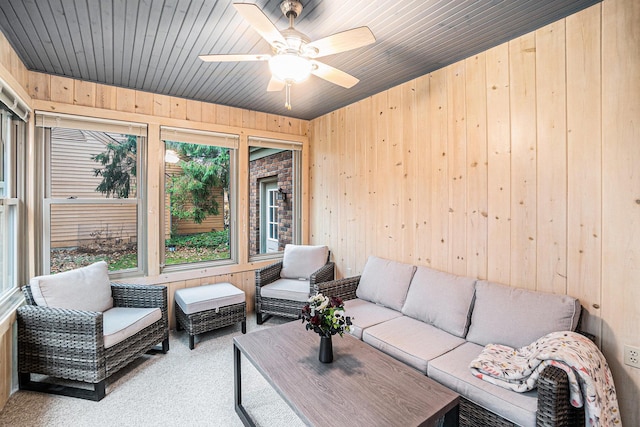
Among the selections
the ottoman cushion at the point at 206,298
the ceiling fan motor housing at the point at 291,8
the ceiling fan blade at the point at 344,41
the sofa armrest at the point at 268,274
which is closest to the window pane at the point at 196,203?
the ottoman cushion at the point at 206,298

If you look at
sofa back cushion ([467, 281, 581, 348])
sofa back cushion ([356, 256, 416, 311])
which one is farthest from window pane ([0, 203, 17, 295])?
sofa back cushion ([467, 281, 581, 348])

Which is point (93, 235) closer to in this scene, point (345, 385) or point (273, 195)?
point (273, 195)

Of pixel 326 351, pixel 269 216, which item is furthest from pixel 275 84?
pixel 269 216

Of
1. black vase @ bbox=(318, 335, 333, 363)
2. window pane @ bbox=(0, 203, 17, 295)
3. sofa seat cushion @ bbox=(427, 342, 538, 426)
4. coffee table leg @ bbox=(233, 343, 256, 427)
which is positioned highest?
window pane @ bbox=(0, 203, 17, 295)

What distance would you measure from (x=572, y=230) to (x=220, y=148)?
3.58 meters

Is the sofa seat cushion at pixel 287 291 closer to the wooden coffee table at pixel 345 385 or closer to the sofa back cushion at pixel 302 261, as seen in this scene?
the sofa back cushion at pixel 302 261

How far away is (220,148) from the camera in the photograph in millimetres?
3779

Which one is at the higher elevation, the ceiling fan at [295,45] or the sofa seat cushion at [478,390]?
the ceiling fan at [295,45]

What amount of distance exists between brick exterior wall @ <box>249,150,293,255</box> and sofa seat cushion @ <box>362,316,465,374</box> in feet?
7.73

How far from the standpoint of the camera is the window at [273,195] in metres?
4.21

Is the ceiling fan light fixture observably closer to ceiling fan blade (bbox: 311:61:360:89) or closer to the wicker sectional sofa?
ceiling fan blade (bbox: 311:61:360:89)

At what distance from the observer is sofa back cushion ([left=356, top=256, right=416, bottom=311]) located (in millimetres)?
2762

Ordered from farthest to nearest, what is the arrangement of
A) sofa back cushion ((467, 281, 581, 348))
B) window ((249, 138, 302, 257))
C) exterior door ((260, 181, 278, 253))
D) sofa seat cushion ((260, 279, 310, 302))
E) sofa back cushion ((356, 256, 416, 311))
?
exterior door ((260, 181, 278, 253)) → window ((249, 138, 302, 257)) → sofa seat cushion ((260, 279, 310, 302)) → sofa back cushion ((356, 256, 416, 311)) → sofa back cushion ((467, 281, 581, 348))

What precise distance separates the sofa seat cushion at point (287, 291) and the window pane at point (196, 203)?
80 centimetres
